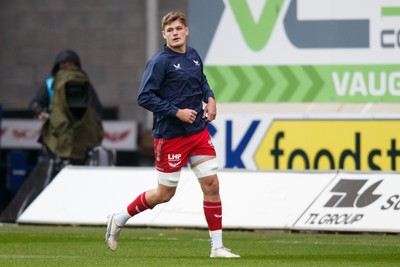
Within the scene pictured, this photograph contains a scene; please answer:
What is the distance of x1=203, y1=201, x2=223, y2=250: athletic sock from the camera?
12.3m

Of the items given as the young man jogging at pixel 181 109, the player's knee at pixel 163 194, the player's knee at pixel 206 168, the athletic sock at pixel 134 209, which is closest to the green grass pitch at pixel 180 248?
the athletic sock at pixel 134 209

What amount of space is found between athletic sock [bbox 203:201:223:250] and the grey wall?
568 inches

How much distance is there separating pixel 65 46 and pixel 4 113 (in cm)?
161

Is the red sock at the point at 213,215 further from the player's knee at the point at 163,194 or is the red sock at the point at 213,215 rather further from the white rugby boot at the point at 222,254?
the player's knee at the point at 163,194

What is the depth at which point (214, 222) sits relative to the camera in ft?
40.7

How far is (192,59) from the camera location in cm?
1256

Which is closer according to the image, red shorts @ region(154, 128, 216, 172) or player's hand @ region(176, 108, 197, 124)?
player's hand @ region(176, 108, 197, 124)

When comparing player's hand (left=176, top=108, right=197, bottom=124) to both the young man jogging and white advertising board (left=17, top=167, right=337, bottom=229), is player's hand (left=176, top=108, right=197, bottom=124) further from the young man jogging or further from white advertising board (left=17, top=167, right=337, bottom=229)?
white advertising board (left=17, top=167, right=337, bottom=229)

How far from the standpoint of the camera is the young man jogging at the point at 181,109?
12.3 metres

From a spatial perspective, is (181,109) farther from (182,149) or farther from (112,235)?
(112,235)

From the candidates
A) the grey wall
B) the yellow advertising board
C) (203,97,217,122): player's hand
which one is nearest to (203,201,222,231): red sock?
(203,97,217,122): player's hand

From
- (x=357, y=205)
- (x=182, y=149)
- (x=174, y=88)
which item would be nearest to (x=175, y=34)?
(x=174, y=88)

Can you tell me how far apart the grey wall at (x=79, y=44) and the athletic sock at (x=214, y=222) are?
1443 centimetres

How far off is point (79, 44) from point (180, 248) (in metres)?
13.8
